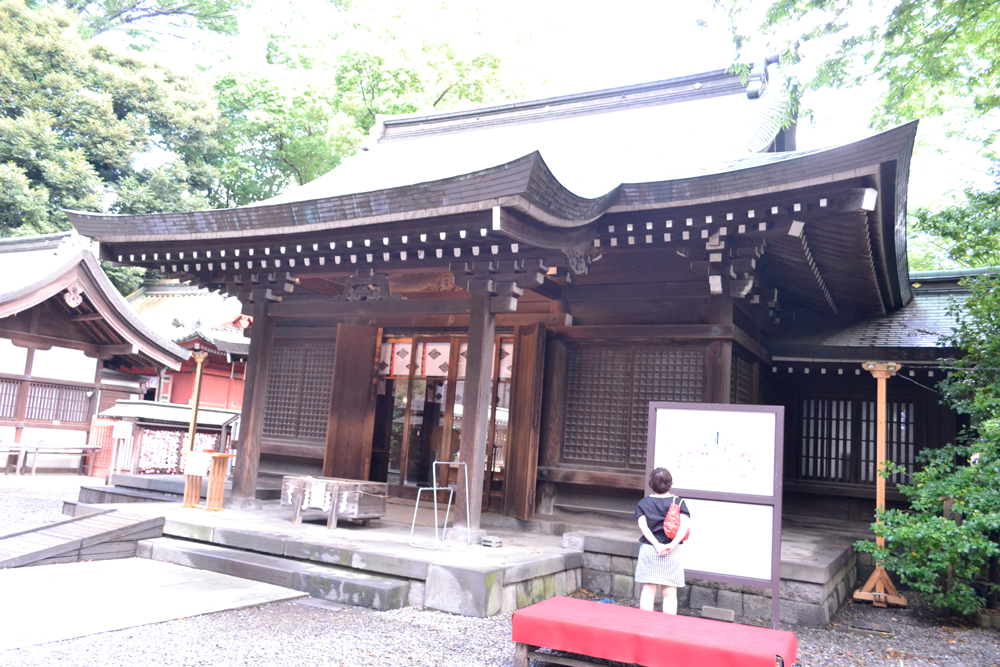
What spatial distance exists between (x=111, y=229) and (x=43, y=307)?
7.98 m

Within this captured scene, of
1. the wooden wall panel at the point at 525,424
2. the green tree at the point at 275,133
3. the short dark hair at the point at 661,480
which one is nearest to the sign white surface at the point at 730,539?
the short dark hair at the point at 661,480

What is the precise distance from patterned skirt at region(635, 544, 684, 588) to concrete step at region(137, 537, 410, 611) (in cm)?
205

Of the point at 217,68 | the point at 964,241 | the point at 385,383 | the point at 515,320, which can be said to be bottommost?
the point at 385,383

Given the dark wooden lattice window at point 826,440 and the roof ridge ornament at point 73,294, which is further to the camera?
the roof ridge ornament at point 73,294

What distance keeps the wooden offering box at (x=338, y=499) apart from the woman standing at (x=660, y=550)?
3.41 m

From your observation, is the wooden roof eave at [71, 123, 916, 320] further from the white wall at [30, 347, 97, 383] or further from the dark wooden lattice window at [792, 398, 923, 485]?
the white wall at [30, 347, 97, 383]

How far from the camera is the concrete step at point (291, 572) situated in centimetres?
572

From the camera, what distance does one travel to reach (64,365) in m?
15.4

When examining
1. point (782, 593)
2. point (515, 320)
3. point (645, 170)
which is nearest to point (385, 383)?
point (515, 320)

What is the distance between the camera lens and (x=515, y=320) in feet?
28.8

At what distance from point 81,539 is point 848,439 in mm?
9380

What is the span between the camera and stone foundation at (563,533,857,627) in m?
6.05

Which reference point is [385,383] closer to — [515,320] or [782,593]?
[515,320]

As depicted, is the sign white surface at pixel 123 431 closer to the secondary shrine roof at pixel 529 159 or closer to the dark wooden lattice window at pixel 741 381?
the secondary shrine roof at pixel 529 159
